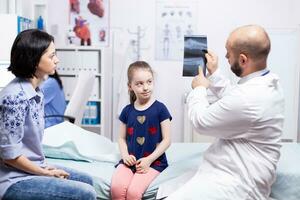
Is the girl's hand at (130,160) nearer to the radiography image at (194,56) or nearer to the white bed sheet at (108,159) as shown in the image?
the white bed sheet at (108,159)

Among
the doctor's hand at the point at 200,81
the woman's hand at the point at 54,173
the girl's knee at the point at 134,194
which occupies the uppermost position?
the doctor's hand at the point at 200,81

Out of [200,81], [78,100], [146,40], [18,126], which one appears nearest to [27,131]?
[18,126]

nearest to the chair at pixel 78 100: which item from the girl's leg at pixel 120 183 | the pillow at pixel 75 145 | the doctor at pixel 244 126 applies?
the pillow at pixel 75 145

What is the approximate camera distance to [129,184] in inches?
71.1

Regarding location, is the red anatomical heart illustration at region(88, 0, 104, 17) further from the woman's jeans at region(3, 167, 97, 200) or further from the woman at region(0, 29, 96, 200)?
the woman's jeans at region(3, 167, 97, 200)

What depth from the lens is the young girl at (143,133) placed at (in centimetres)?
189

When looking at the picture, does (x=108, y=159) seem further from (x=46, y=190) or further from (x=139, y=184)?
(x=46, y=190)

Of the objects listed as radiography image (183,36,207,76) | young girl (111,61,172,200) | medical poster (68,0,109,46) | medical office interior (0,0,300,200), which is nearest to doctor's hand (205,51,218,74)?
radiography image (183,36,207,76)

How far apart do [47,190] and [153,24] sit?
2663mm

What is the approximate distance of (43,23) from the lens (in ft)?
12.5

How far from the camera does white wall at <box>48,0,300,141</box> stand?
12.3 ft

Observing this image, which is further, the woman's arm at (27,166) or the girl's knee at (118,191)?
the girl's knee at (118,191)

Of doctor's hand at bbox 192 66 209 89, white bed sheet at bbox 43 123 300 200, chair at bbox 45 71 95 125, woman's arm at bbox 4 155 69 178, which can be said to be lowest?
white bed sheet at bbox 43 123 300 200

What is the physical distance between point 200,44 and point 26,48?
31.4 inches
